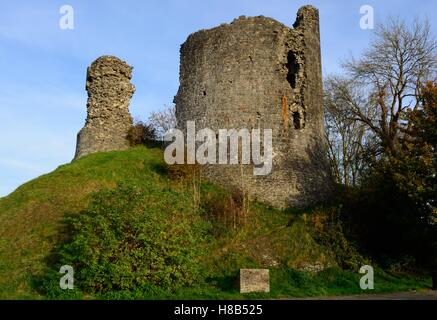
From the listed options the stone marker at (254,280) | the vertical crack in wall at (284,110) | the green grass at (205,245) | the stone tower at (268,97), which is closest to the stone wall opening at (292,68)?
the stone tower at (268,97)

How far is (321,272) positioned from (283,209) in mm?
4023

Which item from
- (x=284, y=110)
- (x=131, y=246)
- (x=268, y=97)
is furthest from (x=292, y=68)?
(x=131, y=246)

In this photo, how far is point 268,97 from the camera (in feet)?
67.2

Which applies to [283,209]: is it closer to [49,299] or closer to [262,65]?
[262,65]

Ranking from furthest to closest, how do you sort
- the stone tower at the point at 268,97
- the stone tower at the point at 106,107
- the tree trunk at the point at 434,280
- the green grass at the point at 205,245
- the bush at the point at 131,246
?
the stone tower at the point at 106,107, the stone tower at the point at 268,97, the tree trunk at the point at 434,280, the green grass at the point at 205,245, the bush at the point at 131,246

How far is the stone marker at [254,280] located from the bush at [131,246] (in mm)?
1225

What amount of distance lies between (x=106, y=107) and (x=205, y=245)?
961cm

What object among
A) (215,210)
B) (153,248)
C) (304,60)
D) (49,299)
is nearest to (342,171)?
(304,60)

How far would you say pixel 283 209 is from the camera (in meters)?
19.3

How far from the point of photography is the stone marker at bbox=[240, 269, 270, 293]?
43.0 ft

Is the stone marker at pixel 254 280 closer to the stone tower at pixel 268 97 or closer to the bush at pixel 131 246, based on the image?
the bush at pixel 131 246

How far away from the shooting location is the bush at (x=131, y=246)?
1252 centimetres

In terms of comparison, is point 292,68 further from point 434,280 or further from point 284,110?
point 434,280

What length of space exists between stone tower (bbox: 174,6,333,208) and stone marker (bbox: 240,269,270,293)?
634 cm
